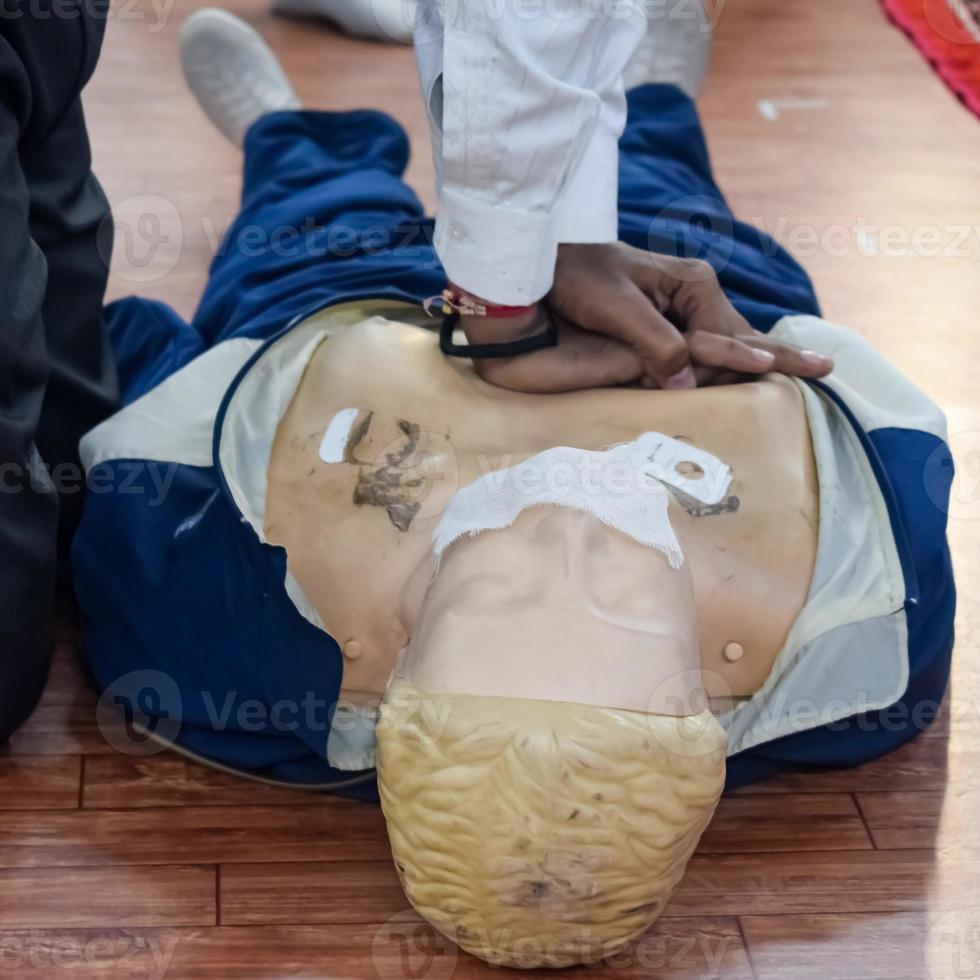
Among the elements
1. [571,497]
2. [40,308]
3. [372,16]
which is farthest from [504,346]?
[372,16]

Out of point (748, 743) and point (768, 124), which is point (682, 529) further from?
point (768, 124)

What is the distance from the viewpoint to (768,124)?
2.65 m

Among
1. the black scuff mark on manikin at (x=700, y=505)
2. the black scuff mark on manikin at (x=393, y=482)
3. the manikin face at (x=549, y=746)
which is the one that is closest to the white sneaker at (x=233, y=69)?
the black scuff mark on manikin at (x=393, y=482)

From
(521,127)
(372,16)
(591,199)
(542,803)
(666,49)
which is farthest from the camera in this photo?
(372,16)

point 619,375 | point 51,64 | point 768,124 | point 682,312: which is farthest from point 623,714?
point 768,124

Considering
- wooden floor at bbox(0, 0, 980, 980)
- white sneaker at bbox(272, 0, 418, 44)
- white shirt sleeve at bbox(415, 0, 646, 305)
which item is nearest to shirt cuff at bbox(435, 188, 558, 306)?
white shirt sleeve at bbox(415, 0, 646, 305)

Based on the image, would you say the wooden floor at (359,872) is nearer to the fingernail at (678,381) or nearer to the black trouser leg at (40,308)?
the black trouser leg at (40,308)

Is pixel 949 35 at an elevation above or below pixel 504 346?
below

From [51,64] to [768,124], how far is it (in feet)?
5.31

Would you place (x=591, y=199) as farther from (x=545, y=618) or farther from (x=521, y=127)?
(x=545, y=618)

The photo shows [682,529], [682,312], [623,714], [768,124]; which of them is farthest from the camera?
[768,124]

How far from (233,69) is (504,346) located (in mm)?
987

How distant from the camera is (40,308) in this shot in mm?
1344

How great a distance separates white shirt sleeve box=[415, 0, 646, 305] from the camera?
46.0 inches
